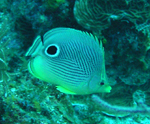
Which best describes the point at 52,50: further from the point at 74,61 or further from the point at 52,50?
the point at 74,61

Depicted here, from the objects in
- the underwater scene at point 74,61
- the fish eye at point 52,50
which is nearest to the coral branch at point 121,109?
the underwater scene at point 74,61

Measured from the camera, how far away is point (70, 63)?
4.76ft

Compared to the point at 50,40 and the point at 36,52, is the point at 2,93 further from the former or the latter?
the point at 50,40

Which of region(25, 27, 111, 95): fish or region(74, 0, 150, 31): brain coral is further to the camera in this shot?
region(74, 0, 150, 31): brain coral

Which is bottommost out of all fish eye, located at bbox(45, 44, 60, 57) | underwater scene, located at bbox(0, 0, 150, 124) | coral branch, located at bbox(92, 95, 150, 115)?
coral branch, located at bbox(92, 95, 150, 115)

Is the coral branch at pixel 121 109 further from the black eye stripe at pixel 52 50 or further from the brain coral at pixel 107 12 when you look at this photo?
the black eye stripe at pixel 52 50

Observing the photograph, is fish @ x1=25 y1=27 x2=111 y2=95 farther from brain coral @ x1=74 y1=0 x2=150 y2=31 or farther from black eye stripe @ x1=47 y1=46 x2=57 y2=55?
brain coral @ x1=74 y1=0 x2=150 y2=31

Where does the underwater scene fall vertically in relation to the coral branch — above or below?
above

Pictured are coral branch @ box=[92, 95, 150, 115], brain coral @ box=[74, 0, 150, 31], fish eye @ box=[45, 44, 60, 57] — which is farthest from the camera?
coral branch @ box=[92, 95, 150, 115]

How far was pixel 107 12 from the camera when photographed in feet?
10.6

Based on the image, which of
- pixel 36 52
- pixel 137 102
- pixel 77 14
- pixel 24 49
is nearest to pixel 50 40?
pixel 36 52

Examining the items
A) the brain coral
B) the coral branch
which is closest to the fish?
the brain coral

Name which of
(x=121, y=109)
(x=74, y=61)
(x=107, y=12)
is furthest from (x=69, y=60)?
(x=121, y=109)

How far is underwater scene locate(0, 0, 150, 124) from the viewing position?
144 cm
